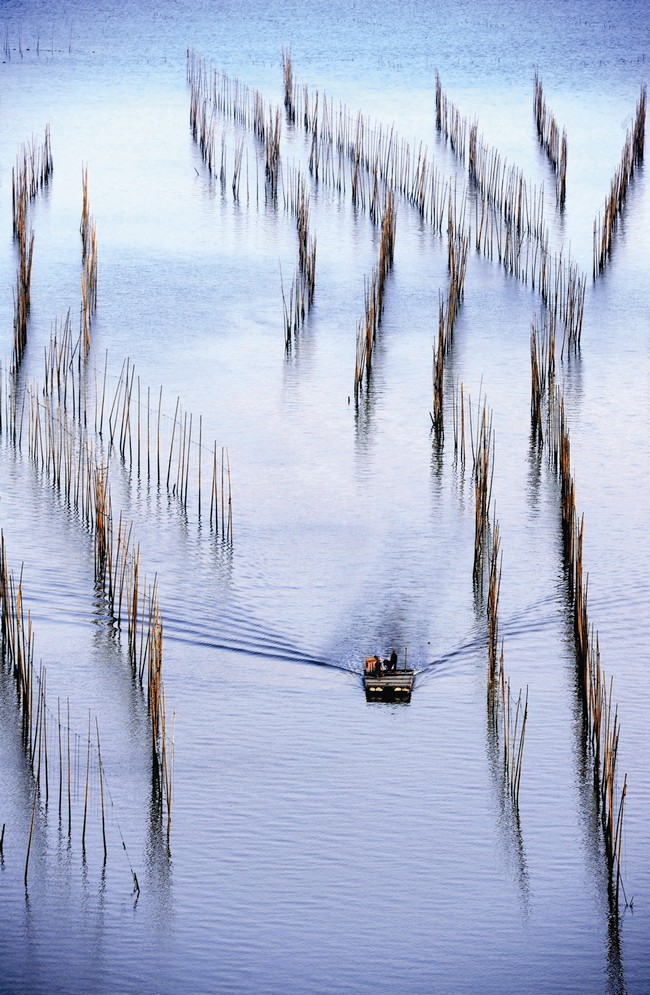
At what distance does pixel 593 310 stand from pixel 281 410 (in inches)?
108

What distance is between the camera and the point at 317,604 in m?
5.58

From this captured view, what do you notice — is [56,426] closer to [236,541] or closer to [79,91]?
[236,541]

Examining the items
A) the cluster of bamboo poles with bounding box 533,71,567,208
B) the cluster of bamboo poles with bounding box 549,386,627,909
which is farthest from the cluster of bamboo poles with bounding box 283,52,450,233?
the cluster of bamboo poles with bounding box 549,386,627,909

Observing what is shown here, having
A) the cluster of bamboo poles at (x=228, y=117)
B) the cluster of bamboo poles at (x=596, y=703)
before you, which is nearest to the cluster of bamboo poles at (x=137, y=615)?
the cluster of bamboo poles at (x=596, y=703)

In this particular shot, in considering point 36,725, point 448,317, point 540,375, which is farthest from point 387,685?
point 448,317

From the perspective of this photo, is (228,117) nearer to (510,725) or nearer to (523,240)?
(523,240)

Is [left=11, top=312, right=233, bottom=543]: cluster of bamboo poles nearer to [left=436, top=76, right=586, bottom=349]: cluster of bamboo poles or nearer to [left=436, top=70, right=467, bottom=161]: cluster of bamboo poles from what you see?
[left=436, top=76, right=586, bottom=349]: cluster of bamboo poles

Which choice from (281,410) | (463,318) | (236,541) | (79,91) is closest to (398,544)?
(236,541)

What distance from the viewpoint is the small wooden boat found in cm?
480

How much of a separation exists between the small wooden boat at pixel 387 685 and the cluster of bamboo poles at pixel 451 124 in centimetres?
936

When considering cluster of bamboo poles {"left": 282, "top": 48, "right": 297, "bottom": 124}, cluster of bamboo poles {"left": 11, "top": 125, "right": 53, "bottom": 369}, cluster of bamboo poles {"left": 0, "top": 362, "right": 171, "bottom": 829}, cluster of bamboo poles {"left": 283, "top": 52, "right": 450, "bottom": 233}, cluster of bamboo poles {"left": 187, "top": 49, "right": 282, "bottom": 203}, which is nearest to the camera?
cluster of bamboo poles {"left": 0, "top": 362, "right": 171, "bottom": 829}

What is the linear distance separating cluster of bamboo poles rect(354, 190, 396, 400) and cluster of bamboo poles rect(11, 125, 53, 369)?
1761 mm

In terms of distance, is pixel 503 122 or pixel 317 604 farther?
pixel 503 122

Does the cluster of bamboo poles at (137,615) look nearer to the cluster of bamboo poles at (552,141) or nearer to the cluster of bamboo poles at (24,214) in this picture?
the cluster of bamboo poles at (24,214)
